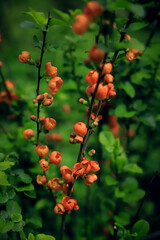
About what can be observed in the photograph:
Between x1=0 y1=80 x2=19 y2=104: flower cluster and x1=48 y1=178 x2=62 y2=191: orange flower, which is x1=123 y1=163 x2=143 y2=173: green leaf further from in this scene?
x1=0 y1=80 x2=19 y2=104: flower cluster

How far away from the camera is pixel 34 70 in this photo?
245 cm

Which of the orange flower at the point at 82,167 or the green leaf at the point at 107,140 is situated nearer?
the orange flower at the point at 82,167

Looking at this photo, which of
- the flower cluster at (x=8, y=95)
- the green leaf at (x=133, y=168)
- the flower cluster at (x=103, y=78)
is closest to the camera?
the flower cluster at (x=103, y=78)

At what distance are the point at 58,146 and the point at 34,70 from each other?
1.07 m

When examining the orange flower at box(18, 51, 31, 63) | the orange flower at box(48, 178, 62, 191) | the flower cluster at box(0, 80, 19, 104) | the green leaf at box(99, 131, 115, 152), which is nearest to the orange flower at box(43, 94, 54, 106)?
the orange flower at box(18, 51, 31, 63)

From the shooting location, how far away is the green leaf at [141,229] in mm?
820

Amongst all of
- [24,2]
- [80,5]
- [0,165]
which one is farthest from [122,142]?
[80,5]

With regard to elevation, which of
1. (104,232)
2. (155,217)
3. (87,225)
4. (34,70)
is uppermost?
(34,70)

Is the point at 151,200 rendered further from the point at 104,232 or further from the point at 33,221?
the point at 33,221

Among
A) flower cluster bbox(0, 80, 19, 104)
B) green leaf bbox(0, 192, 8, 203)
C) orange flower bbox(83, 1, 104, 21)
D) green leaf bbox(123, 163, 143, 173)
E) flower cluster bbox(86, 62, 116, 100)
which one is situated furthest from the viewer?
flower cluster bbox(0, 80, 19, 104)

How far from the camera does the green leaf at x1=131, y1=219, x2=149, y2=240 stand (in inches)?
32.3

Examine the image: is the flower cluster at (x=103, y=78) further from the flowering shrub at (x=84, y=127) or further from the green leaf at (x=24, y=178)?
the green leaf at (x=24, y=178)

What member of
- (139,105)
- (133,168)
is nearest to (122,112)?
(139,105)

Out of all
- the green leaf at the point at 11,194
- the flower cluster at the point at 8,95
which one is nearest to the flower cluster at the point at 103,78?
the green leaf at the point at 11,194
